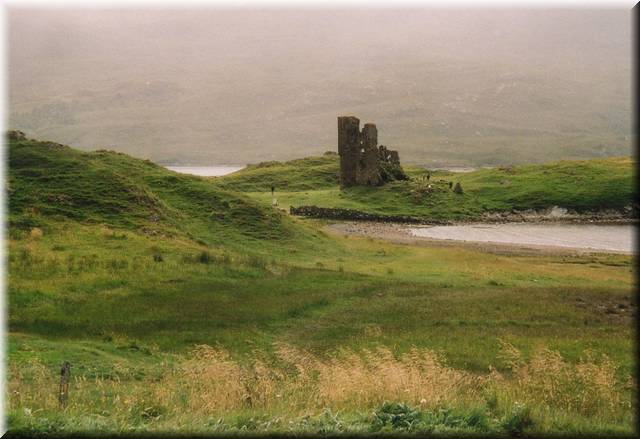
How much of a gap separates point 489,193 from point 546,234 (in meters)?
26.0

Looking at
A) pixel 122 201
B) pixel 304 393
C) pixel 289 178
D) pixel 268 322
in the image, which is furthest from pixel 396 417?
pixel 289 178

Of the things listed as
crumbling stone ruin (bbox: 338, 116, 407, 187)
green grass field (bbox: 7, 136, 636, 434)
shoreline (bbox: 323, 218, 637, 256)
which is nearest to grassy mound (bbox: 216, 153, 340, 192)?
crumbling stone ruin (bbox: 338, 116, 407, 187)

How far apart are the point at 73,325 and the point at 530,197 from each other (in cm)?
8684

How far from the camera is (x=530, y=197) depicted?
100 m

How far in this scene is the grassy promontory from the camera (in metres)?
92.2

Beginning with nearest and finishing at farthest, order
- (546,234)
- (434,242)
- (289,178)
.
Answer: (434,242) < (546,234) < (289,178)

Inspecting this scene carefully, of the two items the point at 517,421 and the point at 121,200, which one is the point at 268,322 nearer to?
the point at 517,421

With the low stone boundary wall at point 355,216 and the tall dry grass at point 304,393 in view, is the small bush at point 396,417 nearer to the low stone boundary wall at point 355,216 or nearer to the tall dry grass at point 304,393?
the tall dry grass at point 304,393

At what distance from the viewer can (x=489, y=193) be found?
104 meters

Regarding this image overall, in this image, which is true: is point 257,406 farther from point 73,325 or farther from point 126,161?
point 126,161

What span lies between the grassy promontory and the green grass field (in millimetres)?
33637

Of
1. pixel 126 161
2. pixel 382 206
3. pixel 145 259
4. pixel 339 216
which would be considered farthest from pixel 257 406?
pixel 382 206

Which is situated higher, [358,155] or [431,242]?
[358,155]

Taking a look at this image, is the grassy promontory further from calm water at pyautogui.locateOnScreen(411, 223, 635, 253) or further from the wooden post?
the wooden post
